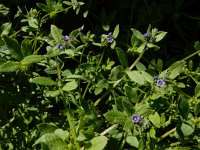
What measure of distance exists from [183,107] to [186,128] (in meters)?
0.09

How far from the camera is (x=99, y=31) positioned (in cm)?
204

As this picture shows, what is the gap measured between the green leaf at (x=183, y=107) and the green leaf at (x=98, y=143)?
29 cm

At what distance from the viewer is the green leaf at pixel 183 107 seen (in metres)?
1.44

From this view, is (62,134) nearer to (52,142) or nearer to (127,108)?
(52,142)

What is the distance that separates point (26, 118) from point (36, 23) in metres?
0.42

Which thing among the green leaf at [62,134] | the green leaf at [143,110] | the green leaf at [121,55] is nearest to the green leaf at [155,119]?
the green leaf at [143,110]

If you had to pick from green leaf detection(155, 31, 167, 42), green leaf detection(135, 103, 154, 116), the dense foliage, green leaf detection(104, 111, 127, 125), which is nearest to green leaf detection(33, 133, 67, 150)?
the dense foliage

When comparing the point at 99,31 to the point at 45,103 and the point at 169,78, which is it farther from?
the point at 169,78

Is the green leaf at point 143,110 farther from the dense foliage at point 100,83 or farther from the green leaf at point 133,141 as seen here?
the green leaf at point 133,141

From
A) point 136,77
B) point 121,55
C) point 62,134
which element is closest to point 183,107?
point 136,77

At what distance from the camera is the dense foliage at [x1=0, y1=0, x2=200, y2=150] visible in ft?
4.79

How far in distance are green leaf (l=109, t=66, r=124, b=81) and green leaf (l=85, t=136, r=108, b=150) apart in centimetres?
26

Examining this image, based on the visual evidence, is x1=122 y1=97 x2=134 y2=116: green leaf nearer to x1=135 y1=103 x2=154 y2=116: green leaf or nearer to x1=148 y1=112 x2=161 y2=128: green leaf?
x1=135 y1=103 x2=154 y2=116: green leaf

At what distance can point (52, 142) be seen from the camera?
135 cm
